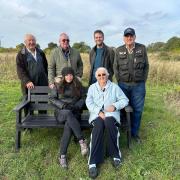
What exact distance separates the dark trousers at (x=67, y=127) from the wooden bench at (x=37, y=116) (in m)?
0.19

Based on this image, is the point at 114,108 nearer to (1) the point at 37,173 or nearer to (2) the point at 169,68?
(1) the point at 37,173

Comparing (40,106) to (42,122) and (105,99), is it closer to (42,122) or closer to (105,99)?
(42,122)

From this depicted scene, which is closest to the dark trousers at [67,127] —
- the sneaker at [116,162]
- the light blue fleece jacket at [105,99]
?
the light blue fleece jacket at [105,99]

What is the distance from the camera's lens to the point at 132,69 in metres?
6.33

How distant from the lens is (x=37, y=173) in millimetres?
5422

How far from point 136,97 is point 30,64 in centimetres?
219

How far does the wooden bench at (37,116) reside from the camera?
6.12 m

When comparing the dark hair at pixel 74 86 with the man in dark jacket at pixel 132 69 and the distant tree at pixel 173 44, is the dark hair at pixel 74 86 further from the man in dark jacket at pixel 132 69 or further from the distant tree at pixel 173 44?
the distant tree at pixel 173 44

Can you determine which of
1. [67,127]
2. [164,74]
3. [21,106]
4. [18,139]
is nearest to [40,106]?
[21,106]

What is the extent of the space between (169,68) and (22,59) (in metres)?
10.6

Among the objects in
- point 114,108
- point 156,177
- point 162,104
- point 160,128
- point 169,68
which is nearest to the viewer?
point 156,177

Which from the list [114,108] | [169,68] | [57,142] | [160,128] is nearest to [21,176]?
[57,142]

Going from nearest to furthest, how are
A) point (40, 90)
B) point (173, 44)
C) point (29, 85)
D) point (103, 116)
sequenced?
point (103, 116) → point (29, 85) → point (40, 90) → point (173, 44)

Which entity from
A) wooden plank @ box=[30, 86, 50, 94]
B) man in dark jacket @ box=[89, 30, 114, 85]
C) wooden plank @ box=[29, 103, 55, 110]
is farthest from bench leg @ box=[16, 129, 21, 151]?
man in dark jacket @ box=[89, 30, 114, 85]
